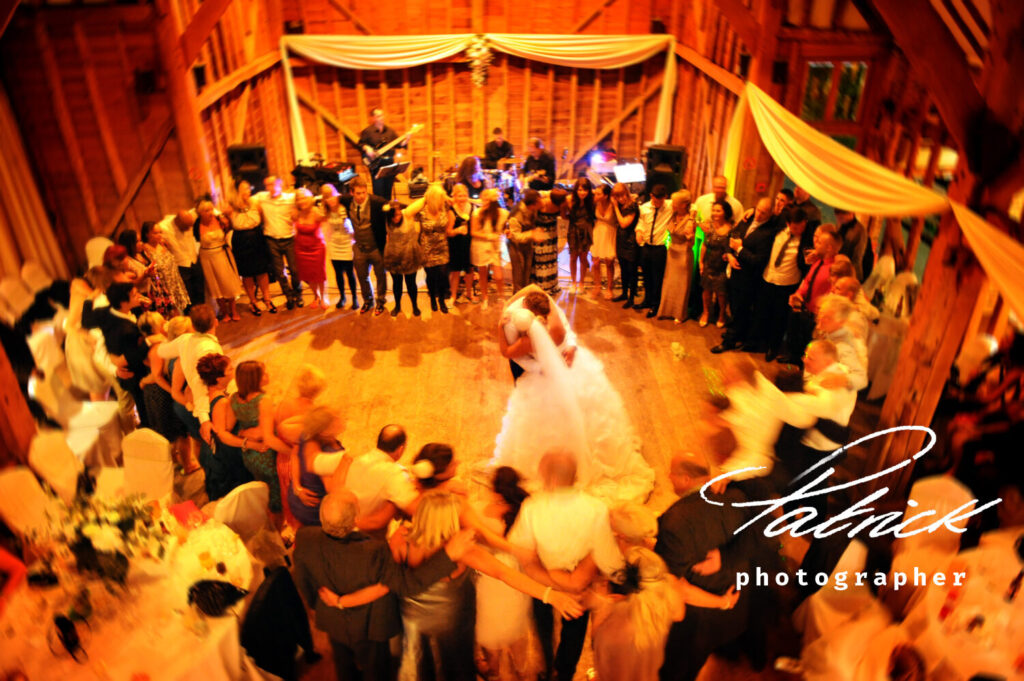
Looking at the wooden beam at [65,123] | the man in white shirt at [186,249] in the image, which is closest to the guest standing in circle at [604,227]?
the man in white shirt at [186,249]

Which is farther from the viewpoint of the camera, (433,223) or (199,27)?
(199,27)

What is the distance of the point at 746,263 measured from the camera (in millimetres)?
5543

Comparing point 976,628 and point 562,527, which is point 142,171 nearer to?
point 562,527

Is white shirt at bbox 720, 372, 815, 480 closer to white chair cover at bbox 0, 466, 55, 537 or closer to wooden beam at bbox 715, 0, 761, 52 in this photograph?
white chair cover at bbox 0, 466, 55, 537

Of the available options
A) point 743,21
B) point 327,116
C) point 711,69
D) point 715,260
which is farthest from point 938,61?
point 327,116

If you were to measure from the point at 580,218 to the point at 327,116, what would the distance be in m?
4.71

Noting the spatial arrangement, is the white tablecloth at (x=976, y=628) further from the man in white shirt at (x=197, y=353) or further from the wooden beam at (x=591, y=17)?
the wooden beam at (x=591, y=17)

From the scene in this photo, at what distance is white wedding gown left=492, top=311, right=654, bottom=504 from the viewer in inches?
168

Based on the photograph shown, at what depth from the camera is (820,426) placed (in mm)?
3719

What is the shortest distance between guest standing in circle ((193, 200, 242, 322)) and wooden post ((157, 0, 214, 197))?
1357 millimetres

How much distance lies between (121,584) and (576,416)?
2.46 m

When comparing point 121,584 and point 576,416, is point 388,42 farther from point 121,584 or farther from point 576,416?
point 121,584

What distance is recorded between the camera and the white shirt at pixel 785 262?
208 inches

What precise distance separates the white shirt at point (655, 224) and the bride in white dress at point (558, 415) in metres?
1.89
